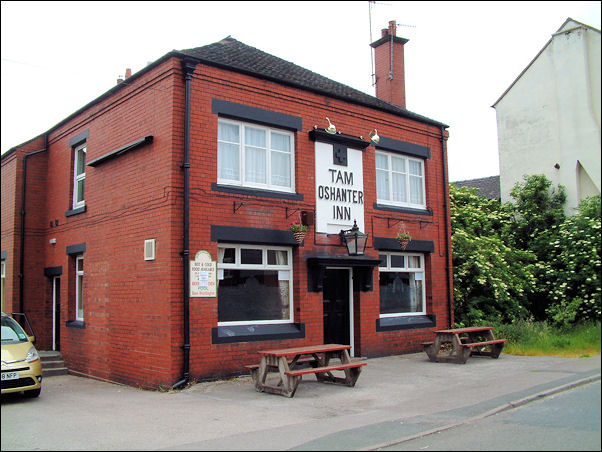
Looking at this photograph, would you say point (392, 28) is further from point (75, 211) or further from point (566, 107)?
point (566, 107)

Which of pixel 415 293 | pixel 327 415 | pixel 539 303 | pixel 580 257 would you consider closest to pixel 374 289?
pixel 415 293

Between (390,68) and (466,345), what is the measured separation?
958cm

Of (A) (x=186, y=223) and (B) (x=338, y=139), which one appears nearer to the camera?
(A) (x=186, y=223)

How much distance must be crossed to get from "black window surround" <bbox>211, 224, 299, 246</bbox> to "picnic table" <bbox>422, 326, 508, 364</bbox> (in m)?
4.14

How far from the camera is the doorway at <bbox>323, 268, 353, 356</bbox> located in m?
13.2

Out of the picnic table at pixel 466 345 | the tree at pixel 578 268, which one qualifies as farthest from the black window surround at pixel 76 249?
the tree at pixel 578 268

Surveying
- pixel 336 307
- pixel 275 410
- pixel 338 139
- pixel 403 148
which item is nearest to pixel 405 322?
pixel 336 307

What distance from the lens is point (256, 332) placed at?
37.8ft

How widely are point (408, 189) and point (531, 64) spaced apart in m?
13.0

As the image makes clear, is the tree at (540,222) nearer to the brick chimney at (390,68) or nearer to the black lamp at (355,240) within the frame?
the black lamp at (355,240)

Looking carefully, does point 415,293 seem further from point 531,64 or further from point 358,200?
point 531,64

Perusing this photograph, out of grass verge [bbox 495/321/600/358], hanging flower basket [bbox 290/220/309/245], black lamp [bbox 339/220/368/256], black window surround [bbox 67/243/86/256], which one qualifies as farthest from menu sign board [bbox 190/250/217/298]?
grass verge [bbox 495/321/600/358]

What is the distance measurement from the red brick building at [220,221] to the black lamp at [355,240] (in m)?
0.13

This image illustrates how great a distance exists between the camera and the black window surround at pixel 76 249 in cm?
1381
